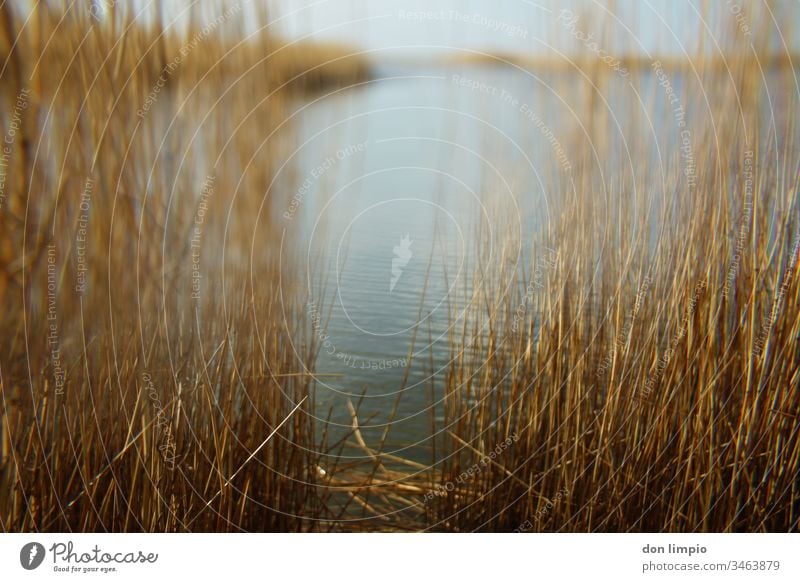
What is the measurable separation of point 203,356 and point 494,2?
108 centimetres

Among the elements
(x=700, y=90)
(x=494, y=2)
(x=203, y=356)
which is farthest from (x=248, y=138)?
(x=700, y=90)

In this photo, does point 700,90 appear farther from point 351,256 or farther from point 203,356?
point 203,356

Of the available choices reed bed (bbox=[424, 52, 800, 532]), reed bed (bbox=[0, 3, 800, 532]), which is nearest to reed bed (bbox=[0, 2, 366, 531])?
reed bed (bbox=[0, 3, 800, 532])

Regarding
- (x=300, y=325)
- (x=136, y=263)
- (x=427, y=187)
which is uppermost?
(x=427, y=187)

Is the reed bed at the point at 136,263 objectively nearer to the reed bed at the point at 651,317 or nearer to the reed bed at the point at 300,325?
the reed bed at the point at 300,325
